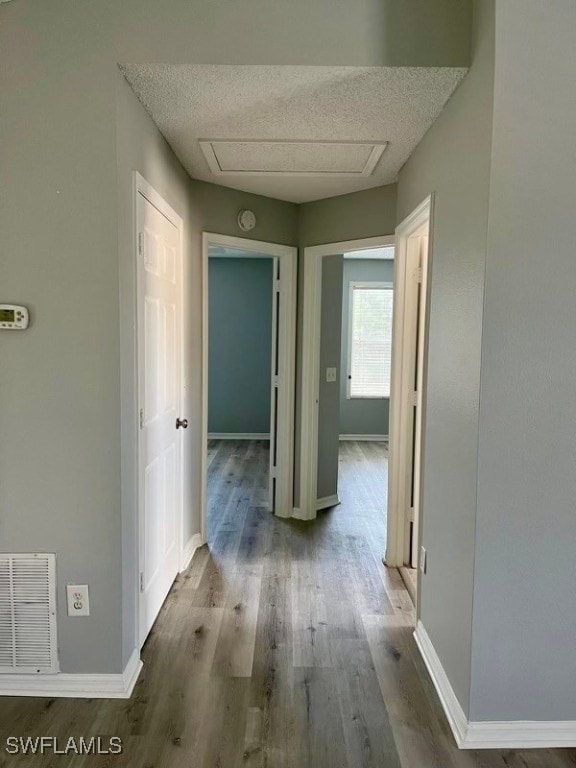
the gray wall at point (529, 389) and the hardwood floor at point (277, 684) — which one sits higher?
the gray wall at point (529, 389)

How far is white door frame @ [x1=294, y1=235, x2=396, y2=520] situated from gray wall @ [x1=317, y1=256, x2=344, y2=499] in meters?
0.13

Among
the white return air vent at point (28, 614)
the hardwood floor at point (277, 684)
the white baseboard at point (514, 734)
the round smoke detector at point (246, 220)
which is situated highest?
the round smoke detector at point (246, 220)

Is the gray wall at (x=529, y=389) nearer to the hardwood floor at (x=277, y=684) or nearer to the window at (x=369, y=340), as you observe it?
the hardwood floor at (x=277, y=684)

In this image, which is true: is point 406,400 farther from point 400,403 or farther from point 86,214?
point 86,214

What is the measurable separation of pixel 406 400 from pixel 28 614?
2249 millimetres

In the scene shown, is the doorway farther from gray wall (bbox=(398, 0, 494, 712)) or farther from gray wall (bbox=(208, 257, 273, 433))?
gray wall (bbox=(208, 257, 273, 433))

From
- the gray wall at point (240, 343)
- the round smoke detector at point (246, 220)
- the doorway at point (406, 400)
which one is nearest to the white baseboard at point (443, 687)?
the doorway at point (406, 400)

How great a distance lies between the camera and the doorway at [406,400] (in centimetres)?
304

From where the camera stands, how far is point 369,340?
24.0 ft

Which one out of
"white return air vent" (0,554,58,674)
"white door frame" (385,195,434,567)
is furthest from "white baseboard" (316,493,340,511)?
"white return air vent" (0,554,58,674)

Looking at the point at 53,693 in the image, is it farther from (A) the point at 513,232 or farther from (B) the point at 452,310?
(A) the point at 513,232

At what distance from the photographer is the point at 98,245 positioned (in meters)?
1.91

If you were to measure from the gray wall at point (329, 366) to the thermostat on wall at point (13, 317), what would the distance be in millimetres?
2446

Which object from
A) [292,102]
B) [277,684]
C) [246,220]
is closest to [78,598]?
[277,684]
